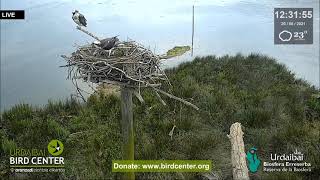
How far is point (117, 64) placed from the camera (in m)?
2.87

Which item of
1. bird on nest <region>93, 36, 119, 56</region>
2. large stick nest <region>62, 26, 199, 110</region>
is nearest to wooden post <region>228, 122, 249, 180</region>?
large stick nest <region>62, 26, 199, 110</region>

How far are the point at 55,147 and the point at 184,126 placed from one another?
1.05m

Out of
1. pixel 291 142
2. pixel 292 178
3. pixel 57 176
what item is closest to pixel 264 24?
pixel 291 142

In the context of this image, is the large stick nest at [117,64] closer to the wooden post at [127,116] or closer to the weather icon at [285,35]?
the wooden post at [127,116]

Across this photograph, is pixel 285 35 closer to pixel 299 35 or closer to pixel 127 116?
pixel 299 35

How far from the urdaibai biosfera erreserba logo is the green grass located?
0.28 ft

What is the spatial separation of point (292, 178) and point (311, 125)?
0.94m

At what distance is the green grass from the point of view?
12.0 ft

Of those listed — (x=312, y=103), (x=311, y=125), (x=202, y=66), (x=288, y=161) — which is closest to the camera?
(x=288, y=161)

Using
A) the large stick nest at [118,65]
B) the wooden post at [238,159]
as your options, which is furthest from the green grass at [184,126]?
the large stick nest at [118,65]

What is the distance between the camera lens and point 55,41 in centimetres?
523

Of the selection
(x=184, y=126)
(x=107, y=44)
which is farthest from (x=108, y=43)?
(x=184, y=126)

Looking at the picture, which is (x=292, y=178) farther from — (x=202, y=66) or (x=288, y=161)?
(x=202, y=66)

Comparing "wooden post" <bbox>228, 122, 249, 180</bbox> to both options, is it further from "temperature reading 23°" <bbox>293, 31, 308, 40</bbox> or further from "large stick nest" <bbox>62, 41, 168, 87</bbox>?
"temperature reading 23°" <bbox>293, 31, 308, 40</bbox>
